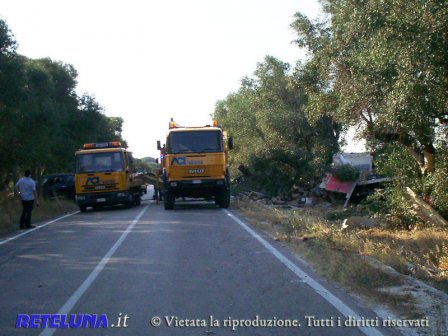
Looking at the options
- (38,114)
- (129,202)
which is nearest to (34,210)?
(129,202)

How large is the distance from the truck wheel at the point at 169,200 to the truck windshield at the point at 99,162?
2.92 metres

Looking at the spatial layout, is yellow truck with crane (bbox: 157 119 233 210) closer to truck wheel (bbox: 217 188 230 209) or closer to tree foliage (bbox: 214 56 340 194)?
truck wheel (bbox: 217 188 230 209)

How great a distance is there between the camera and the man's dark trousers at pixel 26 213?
18497mm

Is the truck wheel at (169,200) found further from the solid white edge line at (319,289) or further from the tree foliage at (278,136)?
the solid white edge line at (319,289)

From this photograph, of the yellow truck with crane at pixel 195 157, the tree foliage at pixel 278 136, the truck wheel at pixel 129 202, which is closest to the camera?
the yellow truck with crane at pixel 195 157

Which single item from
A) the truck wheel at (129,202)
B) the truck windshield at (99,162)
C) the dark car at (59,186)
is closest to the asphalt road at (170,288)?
the truck windshield at (99,162)

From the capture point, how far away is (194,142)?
936 inches

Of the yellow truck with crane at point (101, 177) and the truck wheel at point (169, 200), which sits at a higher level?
the yellow truck with crane at point (101, 177)

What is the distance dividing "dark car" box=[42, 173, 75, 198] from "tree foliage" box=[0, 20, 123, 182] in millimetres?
1171

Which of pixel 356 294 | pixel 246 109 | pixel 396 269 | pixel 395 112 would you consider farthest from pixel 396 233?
pixel 246 109

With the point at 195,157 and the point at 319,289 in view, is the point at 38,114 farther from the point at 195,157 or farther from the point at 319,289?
the point at 319,289

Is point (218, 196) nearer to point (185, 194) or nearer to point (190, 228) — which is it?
point (185, 194)

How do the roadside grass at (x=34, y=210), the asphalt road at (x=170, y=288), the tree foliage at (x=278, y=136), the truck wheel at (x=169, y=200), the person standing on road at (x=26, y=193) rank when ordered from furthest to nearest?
the tree foliage at (x=278, y=136)
the truck wheel at (x=169, y=200)
the roadside grass at (x=34, y=210)
the person standing on road at (x=26, y=193)
the asphalt road at (x=170, y=288)

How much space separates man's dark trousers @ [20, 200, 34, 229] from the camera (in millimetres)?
18497
